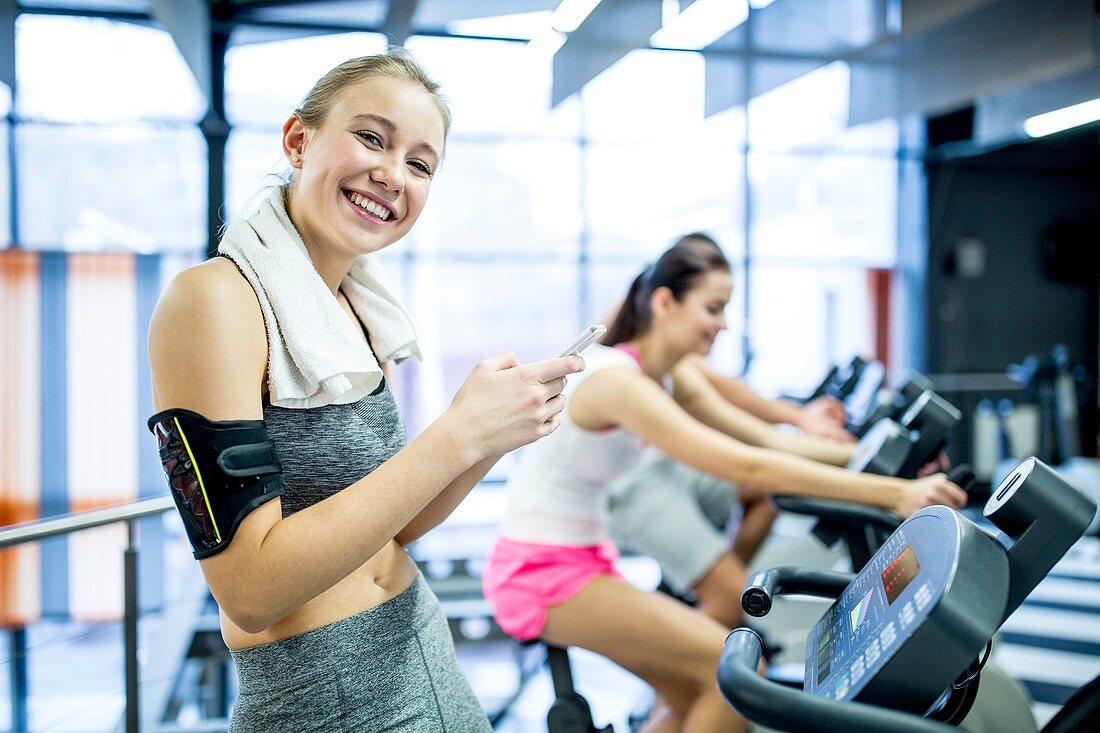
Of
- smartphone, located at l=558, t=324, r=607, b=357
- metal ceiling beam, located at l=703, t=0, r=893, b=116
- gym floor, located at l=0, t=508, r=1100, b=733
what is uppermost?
metal ceiling beam, located at l=703, t=0, r=893, b=116

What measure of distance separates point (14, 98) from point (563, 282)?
4.19 metres

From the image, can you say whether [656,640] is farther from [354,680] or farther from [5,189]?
[5,189]


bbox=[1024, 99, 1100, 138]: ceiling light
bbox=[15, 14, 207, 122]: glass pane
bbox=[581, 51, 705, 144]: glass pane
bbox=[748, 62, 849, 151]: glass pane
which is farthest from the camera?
bbox=[581, 51, 705, 144]: glass pane

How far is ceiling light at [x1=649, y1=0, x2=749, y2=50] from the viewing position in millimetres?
3143

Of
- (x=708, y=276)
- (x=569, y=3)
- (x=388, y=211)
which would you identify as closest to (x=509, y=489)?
(x=708, y=276)

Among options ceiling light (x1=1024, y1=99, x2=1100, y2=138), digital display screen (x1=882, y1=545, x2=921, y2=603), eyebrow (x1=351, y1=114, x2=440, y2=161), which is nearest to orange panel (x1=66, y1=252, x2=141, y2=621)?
ceiling light (x1=1024, y1=99, x2=1100, y2=138)

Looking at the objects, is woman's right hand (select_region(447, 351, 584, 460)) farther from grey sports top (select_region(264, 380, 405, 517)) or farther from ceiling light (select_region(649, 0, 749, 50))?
ceiling light (select_region(649, 0, 749, 50))

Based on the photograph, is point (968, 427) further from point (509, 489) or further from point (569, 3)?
point (509, 489)

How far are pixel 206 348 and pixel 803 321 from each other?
7740 mm

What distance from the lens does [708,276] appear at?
2.13 meters

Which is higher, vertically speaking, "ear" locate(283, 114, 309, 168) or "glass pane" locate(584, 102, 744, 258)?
"glass pane" locate(584, 102, 744, 258)

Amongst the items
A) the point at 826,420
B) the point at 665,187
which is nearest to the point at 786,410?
the point at 826,420

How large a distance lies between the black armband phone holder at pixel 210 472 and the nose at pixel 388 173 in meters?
0.33

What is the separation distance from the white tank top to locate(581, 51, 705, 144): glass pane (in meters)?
5.33
